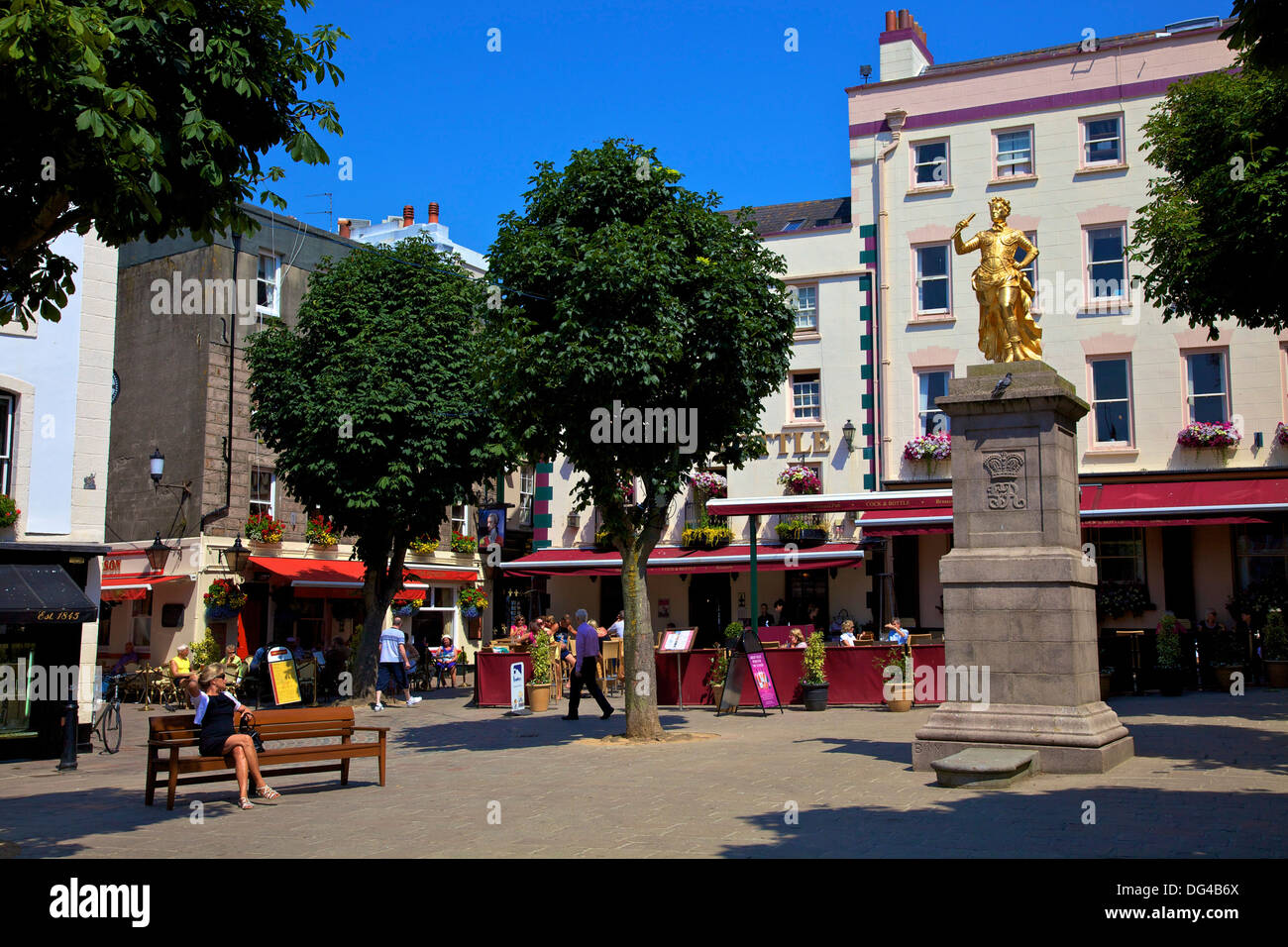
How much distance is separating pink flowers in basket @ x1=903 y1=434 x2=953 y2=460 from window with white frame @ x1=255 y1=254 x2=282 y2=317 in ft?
62.4

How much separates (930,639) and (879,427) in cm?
829

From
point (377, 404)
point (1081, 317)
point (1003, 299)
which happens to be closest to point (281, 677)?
point (377, 404)

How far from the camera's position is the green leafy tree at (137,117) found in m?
7.82

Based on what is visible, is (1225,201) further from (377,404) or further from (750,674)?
(377,404)

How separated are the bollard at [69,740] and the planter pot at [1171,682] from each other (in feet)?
61.0

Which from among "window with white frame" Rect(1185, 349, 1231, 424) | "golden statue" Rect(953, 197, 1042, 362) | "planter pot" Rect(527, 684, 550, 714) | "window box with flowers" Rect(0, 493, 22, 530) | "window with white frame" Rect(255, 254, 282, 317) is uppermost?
"window with white frame" Rect(255, 254, 282, 317)

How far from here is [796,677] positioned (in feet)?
70.1

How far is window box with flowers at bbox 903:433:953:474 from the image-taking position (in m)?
29.1

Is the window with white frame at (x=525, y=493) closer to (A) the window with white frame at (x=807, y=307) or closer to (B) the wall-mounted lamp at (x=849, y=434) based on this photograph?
(A) the window with white frame at (x=807, y=307)

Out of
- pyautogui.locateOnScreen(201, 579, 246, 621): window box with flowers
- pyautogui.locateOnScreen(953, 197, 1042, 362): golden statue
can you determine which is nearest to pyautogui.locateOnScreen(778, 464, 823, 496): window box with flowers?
pyautogui.locateOnScreen(201, 579, 246, 621): window box with flowers

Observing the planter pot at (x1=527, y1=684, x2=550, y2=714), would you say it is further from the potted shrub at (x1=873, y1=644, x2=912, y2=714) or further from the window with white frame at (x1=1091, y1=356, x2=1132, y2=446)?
the window with white frame at (x1=1091, y1=356, x2=1132, y2=446)

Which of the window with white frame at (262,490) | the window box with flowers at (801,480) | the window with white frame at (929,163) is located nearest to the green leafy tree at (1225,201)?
the window with white frame at (929,163)

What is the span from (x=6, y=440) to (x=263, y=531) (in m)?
13.3
